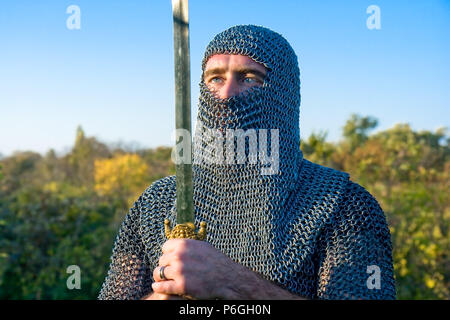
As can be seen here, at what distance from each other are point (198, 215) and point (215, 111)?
0.51 metres

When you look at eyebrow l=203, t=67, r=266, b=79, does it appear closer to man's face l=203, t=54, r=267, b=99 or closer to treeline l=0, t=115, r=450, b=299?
man's face l=203, t=54, r=267, b=99

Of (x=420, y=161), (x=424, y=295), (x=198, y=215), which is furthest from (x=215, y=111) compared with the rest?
(x=420, y=161)

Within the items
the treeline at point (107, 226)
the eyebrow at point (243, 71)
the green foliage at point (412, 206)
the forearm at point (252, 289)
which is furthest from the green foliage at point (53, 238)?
the forearm at point (252, 289)

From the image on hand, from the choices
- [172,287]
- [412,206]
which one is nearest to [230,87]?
[172,287]

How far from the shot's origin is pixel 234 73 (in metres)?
2.36

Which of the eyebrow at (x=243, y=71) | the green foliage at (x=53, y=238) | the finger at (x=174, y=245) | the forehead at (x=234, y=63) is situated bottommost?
the green foliage at (x=53, y=238)

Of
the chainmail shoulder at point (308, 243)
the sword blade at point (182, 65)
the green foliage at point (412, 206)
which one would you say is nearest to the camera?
the sword blade at point (182, 65)

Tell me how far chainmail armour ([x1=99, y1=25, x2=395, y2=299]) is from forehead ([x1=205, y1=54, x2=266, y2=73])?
0.03 metres

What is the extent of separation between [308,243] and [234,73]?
0.86m

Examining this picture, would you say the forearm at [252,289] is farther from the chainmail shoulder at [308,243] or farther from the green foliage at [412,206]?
the green foliage at [412,206]

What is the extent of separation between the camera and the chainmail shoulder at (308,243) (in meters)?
2.05

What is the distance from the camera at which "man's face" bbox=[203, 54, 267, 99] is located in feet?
7.73

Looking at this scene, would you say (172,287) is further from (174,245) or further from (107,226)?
(107,226)
